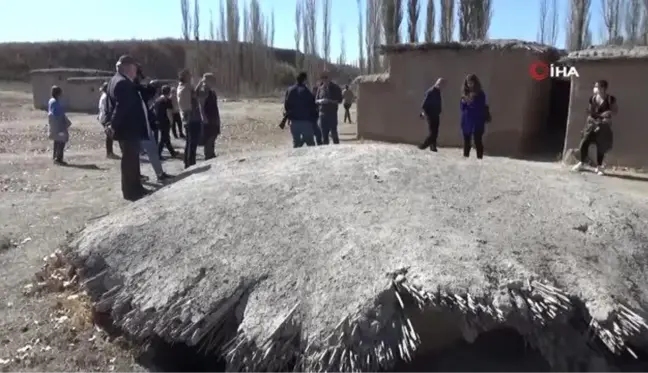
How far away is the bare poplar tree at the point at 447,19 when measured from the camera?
2647 cm

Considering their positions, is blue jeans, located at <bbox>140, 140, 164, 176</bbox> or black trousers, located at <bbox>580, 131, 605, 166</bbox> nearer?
blue jeans, located at <bbox>140, 140, 164, 176</bbox>

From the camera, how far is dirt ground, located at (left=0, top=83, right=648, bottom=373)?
147 inches

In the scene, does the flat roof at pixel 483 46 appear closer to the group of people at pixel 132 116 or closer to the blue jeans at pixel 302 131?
the blue jeans at pixel 302 131

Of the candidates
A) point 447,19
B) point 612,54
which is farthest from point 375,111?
point 447,19

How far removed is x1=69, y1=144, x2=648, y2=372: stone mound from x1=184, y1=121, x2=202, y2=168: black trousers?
369 cm

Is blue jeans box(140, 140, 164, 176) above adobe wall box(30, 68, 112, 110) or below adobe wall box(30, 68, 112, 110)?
below

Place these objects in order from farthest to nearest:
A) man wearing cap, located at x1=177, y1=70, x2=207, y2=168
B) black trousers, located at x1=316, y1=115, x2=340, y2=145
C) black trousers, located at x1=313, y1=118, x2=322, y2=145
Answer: black trousers, located at x1=316, y1=115, x2=340, y2=145 → black trousers, located at x1=313, y1=118, x2=322, y2=145 → man wearing cap, located at x1=177, y1=70, x2=207, y2=168

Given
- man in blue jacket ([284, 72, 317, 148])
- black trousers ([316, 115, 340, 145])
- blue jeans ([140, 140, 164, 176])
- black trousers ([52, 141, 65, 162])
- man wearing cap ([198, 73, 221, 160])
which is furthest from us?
black trousers ([52, 141, 65, 162])

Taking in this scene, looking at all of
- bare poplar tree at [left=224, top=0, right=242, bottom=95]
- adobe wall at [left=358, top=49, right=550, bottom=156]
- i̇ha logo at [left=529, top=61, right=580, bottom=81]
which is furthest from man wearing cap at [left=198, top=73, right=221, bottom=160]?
bare poplar tree at [left=224, top=0, right=242, bottom=95]

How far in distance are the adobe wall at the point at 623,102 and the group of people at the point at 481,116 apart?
52.0 inches

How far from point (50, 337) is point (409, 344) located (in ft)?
8.16

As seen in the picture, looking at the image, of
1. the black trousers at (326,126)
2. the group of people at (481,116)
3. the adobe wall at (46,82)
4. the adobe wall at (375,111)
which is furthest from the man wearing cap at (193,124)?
the adobe wall at (46,82)

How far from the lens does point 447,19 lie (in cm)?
2670

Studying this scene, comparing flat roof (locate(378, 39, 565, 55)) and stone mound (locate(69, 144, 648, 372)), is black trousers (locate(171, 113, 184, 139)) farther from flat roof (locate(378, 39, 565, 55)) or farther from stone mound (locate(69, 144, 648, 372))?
stone mound (locate(69, 144, 648, 372))
